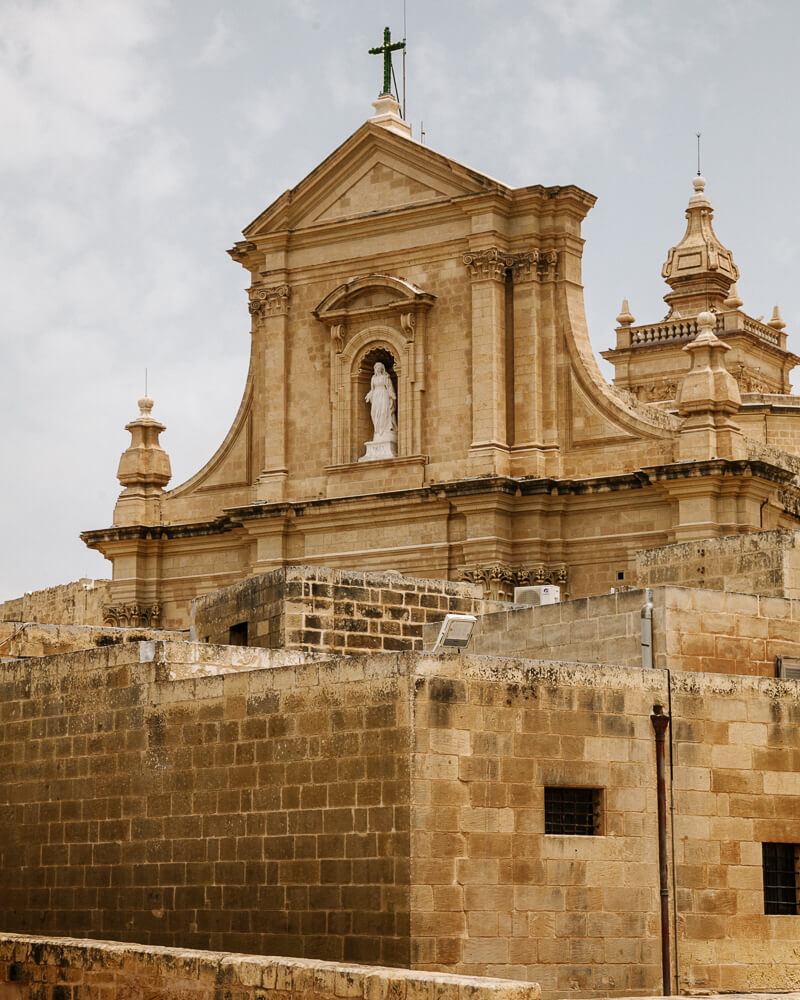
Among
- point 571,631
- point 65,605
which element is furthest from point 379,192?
point 571,631

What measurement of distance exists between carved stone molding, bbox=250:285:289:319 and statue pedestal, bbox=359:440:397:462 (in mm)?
3291

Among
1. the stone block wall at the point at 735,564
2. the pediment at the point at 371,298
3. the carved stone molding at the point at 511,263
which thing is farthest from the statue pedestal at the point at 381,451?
the stone block wall at the point at 735,564

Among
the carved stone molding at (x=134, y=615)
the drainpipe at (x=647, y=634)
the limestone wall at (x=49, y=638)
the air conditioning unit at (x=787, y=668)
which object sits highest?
the carved stone molding at (x=134, y=615)

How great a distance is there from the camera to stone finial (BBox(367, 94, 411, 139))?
36.2m

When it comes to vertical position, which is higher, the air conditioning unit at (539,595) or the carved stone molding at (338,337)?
the carved stone molding at (338,337)

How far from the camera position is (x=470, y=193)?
111ft

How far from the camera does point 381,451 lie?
34406mm

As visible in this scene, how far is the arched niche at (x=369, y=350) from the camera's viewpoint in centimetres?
3409

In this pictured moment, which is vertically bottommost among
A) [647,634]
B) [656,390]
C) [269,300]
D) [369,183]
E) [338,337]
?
[647,634]

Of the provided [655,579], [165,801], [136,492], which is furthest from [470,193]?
[165,801]

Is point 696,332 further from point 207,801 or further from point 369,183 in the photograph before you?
point 207,801

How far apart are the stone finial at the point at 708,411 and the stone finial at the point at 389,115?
7.59 m

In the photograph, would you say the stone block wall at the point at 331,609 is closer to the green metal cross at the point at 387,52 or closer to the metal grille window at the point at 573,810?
the metal grille window at the point at 573,810

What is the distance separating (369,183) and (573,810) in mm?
22214
